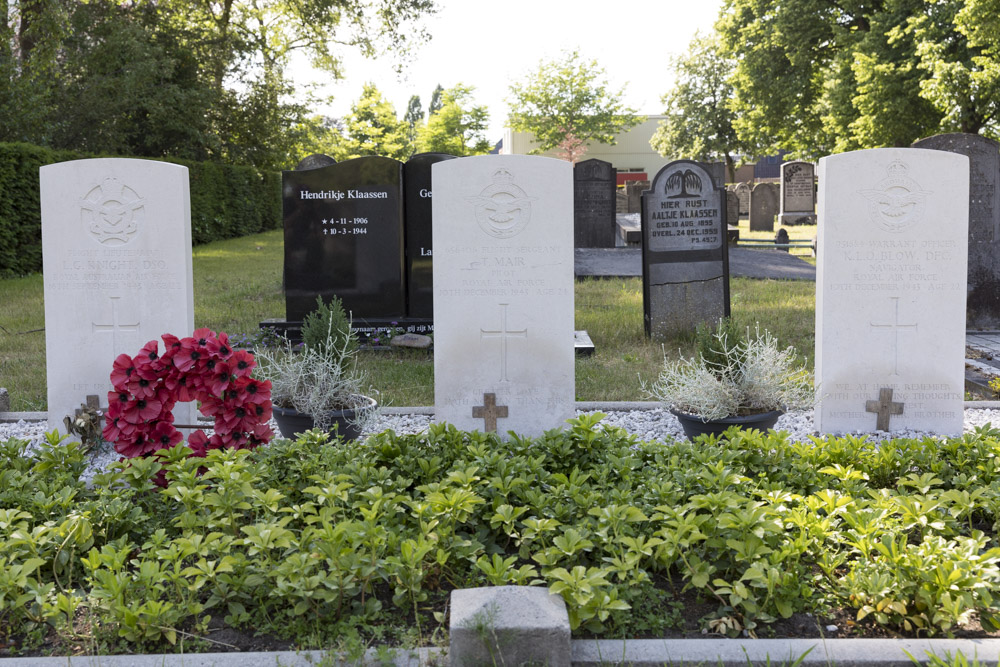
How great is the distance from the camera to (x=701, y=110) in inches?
1880

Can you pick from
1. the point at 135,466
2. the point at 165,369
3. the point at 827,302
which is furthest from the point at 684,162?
the point at 135,466

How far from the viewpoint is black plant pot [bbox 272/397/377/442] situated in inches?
206

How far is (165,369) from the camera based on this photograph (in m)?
4.42

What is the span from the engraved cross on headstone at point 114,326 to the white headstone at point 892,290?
421cm

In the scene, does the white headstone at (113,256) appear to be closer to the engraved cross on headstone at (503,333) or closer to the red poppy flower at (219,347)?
the red poppy flower at (219,347)

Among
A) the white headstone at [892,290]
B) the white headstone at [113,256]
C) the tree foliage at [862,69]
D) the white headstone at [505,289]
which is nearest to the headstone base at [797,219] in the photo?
the tree foliage at [862,69]

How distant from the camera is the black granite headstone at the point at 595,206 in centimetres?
1691

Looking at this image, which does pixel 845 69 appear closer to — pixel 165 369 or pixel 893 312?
pixel 893 312

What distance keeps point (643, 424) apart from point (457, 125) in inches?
2017

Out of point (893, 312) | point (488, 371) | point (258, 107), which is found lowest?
point (488, 371)

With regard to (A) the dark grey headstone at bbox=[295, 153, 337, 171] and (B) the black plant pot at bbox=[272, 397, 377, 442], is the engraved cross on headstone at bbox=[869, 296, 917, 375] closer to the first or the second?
(B) the black plant pot at bbox=[272, 397, 377, 442]

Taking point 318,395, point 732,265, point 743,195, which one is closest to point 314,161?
point 318,395

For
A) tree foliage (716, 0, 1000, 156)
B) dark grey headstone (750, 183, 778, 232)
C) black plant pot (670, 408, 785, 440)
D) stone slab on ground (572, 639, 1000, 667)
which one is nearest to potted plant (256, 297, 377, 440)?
black plant pot (670, 408, 785, 440)

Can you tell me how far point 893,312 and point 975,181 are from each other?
196 inches
